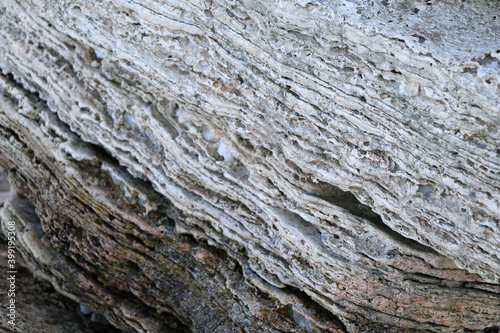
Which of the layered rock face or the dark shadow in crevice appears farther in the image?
the dark shadow in crevice

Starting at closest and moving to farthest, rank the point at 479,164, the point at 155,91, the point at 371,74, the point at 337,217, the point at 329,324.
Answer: the point at 479,164, the point at 371,74, the point at 337,217, the point at 329,324, the point at 155,91

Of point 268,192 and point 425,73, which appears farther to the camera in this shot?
point 268,192

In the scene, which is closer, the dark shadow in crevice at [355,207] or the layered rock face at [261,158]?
the layered rock face at [261,158]

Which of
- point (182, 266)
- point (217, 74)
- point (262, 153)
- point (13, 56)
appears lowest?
point (182, 266)

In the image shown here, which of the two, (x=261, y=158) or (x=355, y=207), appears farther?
(x=261, y=158)

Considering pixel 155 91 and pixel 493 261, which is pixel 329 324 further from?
pixel 155 91

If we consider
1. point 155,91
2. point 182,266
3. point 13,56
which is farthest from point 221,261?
point 13,56

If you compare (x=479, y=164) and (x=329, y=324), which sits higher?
(x=479, y=164)

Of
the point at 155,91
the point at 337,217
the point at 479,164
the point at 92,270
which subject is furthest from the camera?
the point at 92,270
